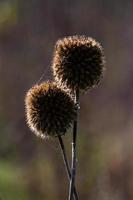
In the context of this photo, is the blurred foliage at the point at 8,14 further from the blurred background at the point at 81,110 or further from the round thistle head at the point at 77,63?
the round thistle head at the point at 77,63

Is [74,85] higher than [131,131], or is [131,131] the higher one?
[131,131]

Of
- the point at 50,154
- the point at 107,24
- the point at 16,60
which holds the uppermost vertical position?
the point at 107,24

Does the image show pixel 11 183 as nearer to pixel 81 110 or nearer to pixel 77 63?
pixel 81 110

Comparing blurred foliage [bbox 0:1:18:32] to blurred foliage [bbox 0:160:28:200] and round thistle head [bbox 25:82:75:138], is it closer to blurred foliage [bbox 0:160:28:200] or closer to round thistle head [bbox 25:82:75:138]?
blurred foliage [bbox 0:160:28:200]

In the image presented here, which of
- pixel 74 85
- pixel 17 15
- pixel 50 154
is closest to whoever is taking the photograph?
pixel 74 85

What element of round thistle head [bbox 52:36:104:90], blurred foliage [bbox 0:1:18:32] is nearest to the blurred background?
blurred foliage [bbox 0:1:18:32]

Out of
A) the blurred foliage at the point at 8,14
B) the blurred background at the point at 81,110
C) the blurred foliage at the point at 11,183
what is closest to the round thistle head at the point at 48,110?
the blurred background at the point at 81,110

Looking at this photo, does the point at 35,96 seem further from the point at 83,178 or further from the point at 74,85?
the point at 83,178

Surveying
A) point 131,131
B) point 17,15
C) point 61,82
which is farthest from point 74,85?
point 17,15
